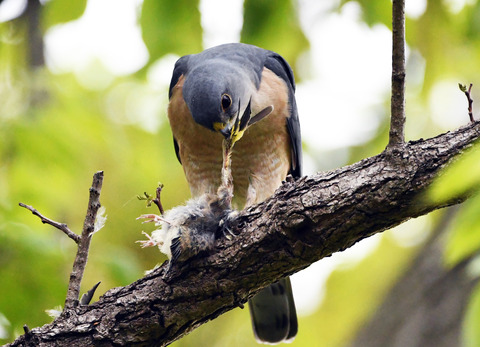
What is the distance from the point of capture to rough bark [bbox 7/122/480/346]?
346cm

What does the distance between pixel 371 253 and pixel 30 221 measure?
5.93 metres

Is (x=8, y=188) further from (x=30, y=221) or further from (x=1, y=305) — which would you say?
(x=1, y=305)

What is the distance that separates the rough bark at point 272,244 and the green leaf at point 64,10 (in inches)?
74.5

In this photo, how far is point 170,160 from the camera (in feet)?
22.2

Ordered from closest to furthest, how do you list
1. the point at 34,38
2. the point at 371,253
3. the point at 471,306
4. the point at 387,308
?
1. the point at 471,306
2. the point at 34,38
3. the point at 387,308
4. the point at 371,253

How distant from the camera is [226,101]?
4859mm

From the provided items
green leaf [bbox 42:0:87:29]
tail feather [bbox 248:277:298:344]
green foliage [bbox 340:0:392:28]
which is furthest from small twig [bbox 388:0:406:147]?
tail feather [bbox 248:277:298:344]

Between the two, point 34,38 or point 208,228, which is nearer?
point 208,228

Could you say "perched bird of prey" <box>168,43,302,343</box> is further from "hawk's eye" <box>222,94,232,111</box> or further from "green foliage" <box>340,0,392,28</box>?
"green foliage" <box>340,0,392,28</box>

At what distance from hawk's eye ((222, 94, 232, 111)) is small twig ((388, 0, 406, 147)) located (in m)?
1.70

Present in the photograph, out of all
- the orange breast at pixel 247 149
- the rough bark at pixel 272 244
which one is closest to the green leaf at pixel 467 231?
the rough bark at pixel 272 244

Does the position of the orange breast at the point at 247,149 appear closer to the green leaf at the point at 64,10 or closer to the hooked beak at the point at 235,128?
the hooked beak at the point at 235,128

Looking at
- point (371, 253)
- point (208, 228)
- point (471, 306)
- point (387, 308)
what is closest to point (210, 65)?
point (208, 228)

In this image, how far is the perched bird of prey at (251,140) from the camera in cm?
539
